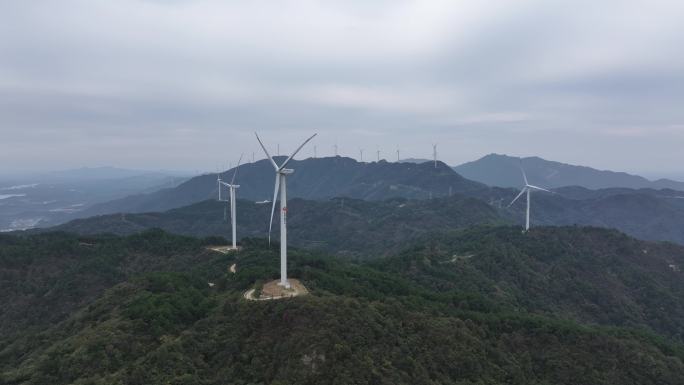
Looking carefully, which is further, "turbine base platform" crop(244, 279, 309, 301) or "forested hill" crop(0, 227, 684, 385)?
"turbine base platform" crop(244, 279, 309, 301)

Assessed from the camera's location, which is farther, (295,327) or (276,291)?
(276,291)

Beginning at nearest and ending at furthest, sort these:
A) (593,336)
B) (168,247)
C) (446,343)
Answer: (446,343)
(593,336)
(168,247)

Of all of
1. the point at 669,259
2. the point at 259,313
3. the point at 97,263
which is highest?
the point at 259,313

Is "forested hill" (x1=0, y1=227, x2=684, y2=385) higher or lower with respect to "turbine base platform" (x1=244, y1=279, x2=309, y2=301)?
lower

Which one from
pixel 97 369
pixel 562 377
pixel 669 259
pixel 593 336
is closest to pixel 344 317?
pixel 97 369

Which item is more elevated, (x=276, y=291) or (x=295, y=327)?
(x=276, y=291)

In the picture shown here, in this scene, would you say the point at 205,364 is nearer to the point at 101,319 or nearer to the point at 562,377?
the point at 101,319
